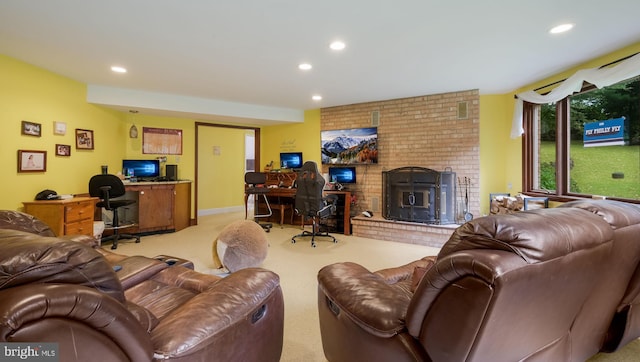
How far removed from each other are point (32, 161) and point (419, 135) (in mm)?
5343

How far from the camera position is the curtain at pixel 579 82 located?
9.09 ft

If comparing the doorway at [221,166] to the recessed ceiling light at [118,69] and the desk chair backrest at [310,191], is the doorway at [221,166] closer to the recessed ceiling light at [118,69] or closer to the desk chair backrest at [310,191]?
the desk chair backrest at [310,191]

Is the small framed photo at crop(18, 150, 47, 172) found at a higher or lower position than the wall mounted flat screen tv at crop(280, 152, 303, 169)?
lower

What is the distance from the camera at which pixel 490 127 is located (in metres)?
4.74

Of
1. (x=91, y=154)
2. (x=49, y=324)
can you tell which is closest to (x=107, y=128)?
(x=91, y=154)

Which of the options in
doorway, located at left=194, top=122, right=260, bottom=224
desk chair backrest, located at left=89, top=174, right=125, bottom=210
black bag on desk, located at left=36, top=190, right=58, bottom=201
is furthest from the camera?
doorway, located at left=194, top=122, right=260, bottom=224

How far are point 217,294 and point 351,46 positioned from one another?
264cm

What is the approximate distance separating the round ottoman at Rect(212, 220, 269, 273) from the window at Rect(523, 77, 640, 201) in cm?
380

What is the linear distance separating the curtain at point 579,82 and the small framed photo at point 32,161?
6311mm

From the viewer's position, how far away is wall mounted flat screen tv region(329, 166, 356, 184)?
5.65m

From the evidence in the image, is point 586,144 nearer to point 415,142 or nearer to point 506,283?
point 415,142

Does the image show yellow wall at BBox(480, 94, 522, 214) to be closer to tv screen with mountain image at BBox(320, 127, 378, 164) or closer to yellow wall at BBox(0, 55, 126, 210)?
tv screen with mountain image at BBox(320, 127, 378, 164)

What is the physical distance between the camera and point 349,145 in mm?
5664

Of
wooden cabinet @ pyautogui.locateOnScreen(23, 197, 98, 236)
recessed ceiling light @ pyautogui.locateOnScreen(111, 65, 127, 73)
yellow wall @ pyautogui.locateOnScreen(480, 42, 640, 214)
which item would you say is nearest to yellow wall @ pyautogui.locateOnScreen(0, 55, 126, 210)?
wooden cabinet @ pyautogui.locateOnScreen(23, 197, 98, 236)
